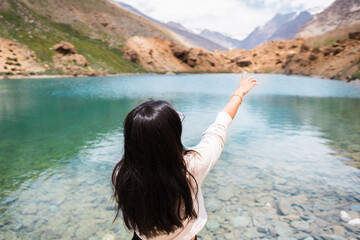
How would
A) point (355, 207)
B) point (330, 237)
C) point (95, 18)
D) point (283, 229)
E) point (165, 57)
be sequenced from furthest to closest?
point (95, 18), point (165, 57), point (355, 207), point (283, 229), point (330, 237)

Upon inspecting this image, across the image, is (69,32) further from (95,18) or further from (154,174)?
(154,174)

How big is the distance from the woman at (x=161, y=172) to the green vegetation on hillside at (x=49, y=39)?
3080 inches

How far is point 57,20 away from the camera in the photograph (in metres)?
112

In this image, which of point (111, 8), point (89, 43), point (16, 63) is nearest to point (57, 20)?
point (89, 43)

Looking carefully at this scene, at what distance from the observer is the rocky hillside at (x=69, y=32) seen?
251 ft

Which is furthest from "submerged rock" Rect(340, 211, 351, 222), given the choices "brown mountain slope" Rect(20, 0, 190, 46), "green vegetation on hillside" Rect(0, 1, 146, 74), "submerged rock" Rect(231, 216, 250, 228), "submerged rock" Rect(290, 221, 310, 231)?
"brown mountain slope" Rect(20, 0, 190, 46)

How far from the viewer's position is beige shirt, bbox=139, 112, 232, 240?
2072 millimetres

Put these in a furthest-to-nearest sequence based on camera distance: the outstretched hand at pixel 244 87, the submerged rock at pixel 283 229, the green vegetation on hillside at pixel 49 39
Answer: the green vegetation on hillside at pixel 49 39 < the submerged rock at pixel 283 229 < the outstretched hand at pixel 244 87

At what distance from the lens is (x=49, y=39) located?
296 ft

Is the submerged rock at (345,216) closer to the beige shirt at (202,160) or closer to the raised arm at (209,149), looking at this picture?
the beige shirt at (202,160)

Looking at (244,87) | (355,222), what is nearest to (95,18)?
(355,222)

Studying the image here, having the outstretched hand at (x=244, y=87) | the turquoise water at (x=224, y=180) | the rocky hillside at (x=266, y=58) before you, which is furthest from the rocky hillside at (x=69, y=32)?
the outstretched hand at (x=244, y=87)

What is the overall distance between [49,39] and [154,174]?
104m

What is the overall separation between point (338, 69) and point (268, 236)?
73.8 m
